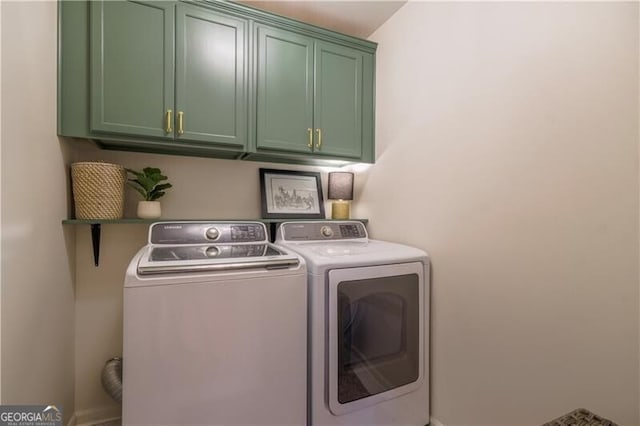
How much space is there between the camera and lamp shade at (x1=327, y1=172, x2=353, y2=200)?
6.73ft

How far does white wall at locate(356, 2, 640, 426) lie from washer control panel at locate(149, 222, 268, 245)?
96cm

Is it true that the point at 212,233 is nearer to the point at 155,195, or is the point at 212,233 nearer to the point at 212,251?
the point at 212,251

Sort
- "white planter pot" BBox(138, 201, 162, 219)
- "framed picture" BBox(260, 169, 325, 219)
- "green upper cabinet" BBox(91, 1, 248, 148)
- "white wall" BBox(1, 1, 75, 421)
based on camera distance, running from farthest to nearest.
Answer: "framed picture" BBox(260, 169, 325, 219)
"white planter pot" BBox(138, 201, 162, 219)
"green upper cabinet" BBox(91, 1, 248, 148)
"white wall" BBox(1, 1, 75, 421)

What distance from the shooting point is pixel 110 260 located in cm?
165

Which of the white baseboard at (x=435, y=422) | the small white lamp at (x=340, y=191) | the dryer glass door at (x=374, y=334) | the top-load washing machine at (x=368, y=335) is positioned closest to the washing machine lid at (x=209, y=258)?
the top-load washing machine at (x=368, y=335)

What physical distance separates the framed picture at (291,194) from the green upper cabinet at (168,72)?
0.45 m

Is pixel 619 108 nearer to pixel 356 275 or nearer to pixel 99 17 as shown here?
pixel 356 275

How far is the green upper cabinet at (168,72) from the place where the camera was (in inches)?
52.9

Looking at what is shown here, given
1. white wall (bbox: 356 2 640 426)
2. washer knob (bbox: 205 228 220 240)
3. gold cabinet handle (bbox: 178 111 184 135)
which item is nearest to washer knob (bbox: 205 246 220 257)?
washer knob (bbox: 205 228 220 240)

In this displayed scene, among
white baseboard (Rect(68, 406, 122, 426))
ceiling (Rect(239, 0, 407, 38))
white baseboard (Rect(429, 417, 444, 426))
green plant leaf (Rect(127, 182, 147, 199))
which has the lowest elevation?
white baseboard (Rect(68, 406, 122, 426))

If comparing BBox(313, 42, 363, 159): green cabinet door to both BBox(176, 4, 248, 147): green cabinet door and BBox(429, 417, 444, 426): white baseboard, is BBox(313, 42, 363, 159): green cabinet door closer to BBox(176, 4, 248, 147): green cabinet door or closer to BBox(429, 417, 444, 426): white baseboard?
BBox(176, 4, 248, 147): green cabinet door

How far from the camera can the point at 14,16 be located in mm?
870

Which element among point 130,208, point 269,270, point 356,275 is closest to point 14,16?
point 130,208

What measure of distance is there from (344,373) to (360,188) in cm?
132
